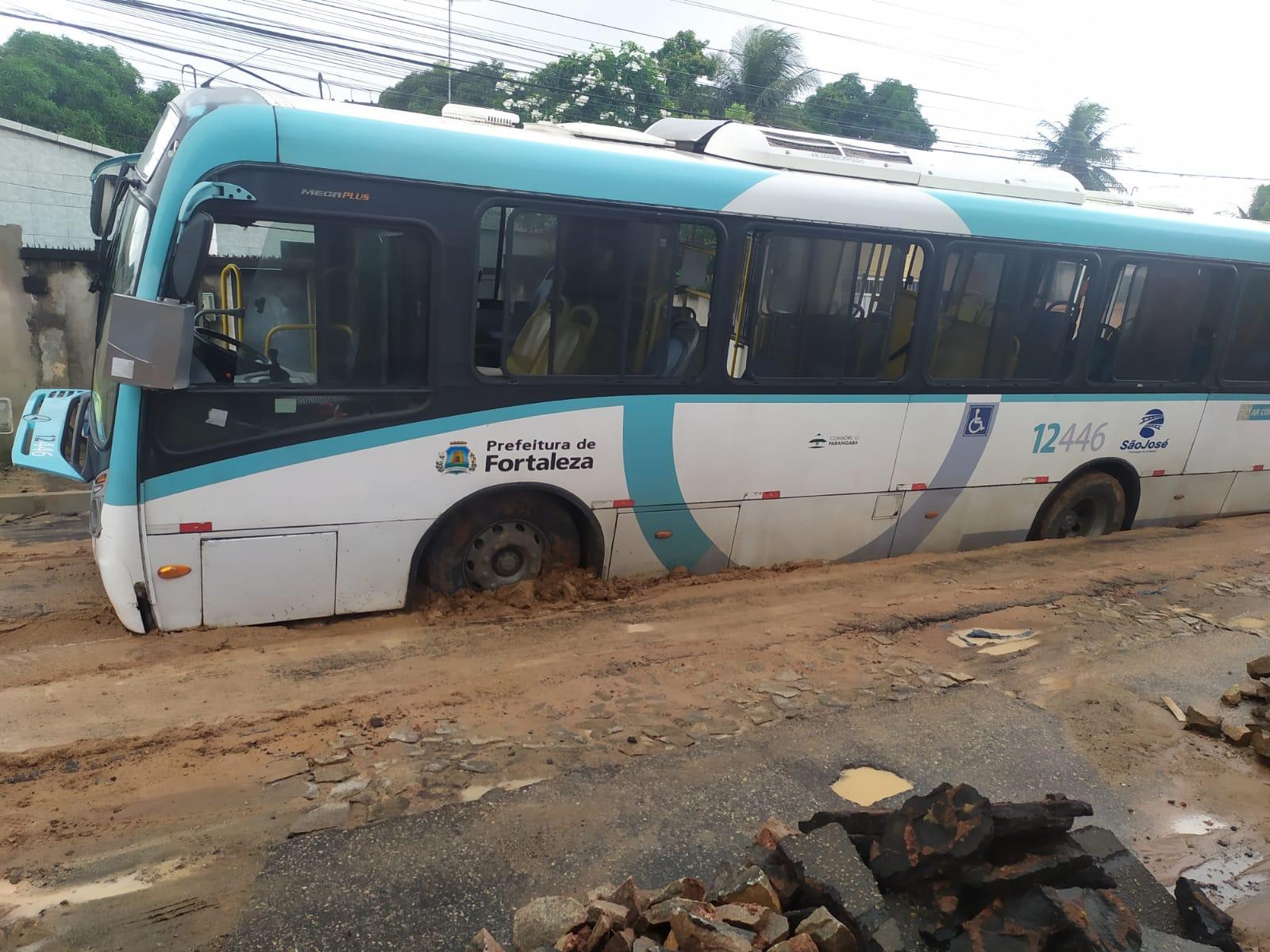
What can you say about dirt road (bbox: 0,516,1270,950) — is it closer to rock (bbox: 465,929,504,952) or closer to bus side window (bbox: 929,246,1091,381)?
rock (bbox: 465,929,504,952)

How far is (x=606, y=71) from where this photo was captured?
26578mm

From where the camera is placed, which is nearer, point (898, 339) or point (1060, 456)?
point (898, 339)

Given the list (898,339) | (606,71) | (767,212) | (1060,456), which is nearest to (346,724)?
(767,212)

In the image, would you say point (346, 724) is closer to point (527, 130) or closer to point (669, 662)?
point (669, 662)

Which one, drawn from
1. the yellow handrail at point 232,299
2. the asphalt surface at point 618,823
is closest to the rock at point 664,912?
the asphalt surface at point 618,823

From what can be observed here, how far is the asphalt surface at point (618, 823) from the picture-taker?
2.95 metres

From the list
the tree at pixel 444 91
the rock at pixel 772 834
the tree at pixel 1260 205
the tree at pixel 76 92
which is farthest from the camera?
the tree at pixel 1260 205

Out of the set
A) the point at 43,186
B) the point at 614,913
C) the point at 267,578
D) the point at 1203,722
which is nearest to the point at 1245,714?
the point at 1203,722

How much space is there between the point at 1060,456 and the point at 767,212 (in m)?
3.88

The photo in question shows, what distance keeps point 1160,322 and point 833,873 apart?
6.98 meters

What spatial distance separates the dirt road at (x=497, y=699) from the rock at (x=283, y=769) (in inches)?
0.6

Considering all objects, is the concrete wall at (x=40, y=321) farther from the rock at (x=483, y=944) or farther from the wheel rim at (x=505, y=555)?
the rock at (x=483, y=944)

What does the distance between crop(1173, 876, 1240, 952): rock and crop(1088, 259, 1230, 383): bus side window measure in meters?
5.59

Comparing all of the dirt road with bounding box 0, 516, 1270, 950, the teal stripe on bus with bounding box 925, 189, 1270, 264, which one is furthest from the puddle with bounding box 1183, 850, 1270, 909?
the teal stripe on bus with bounding box 925, 189, 1270, 264
